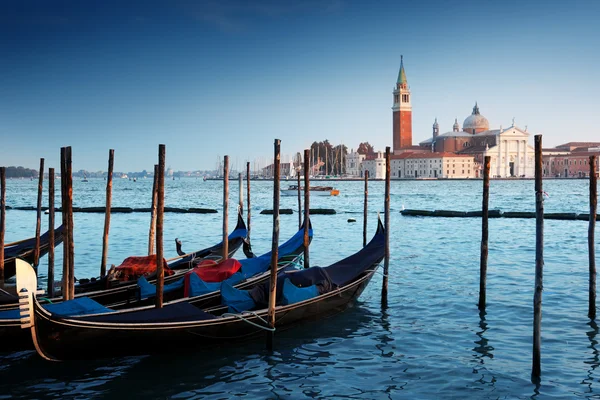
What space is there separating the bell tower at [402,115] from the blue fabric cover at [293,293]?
73.5 meters

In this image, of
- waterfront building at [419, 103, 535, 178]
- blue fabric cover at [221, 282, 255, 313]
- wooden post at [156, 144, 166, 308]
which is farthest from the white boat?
waterfront building at [419, 103, 535, 178]

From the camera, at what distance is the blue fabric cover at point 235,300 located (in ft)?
18.3

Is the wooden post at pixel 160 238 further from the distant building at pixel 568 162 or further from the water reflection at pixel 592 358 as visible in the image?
the distant building at pixel 568 162

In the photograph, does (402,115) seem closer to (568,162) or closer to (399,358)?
(568,162)

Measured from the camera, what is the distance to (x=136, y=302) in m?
5.73

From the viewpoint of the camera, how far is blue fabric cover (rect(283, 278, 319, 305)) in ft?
19.0

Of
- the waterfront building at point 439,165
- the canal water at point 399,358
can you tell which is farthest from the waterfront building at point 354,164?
the canal water at point 399,358

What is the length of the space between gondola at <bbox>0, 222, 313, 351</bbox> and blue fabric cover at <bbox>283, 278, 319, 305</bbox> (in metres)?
0.61

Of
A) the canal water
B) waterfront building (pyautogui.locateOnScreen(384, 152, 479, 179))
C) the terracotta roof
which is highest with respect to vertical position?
the terracotta roof

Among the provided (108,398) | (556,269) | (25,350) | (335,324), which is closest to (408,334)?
(335,324)

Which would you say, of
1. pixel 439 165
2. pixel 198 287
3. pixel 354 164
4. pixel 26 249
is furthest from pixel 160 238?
pixel 354 164

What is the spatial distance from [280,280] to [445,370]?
1831 millimetres

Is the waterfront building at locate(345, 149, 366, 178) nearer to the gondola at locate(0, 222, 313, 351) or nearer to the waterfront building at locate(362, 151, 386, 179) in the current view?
the waterfront building at locate(362, 151, 386, 179)

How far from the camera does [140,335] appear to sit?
477 centimetres
